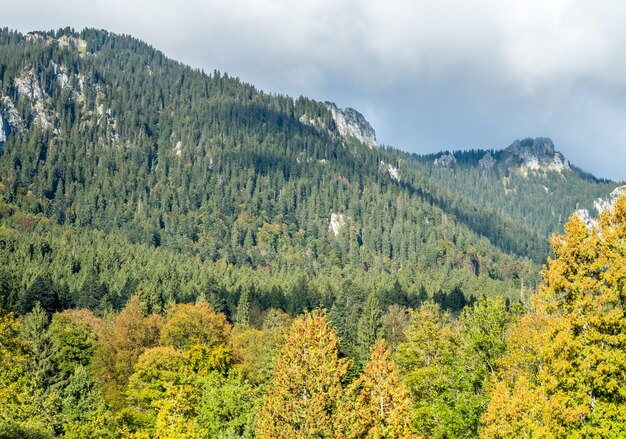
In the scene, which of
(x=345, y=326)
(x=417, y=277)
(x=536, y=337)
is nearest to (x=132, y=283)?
(x=345, y=326)

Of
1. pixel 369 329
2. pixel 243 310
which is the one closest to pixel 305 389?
pixel 369 329

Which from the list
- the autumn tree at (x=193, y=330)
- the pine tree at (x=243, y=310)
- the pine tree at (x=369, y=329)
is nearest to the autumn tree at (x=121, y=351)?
the autumn tree at (x=193, y=330)

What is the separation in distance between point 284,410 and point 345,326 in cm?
8112

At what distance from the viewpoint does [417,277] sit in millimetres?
179375

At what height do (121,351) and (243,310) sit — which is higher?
(243,310)

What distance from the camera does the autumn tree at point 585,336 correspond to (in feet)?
70.8

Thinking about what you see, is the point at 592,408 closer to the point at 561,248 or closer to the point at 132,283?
the point at 561,248

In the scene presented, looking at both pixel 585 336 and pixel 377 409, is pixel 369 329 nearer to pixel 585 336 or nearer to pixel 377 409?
pixel 377 409

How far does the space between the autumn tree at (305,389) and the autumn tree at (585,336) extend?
28.9 ft

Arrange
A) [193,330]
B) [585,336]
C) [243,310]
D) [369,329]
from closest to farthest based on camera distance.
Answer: [585,336], [193,330], [369,329], [243,310]

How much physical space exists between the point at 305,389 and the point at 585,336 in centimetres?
1237

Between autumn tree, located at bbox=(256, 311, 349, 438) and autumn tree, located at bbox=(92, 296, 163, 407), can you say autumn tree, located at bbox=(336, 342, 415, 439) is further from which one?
autumn tree, located at bbox=(92, 296, 163, 407)

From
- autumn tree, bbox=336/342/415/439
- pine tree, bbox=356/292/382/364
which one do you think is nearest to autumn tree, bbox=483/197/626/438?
autumn tree, bbox=336/342/415/439

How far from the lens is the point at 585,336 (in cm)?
2236
